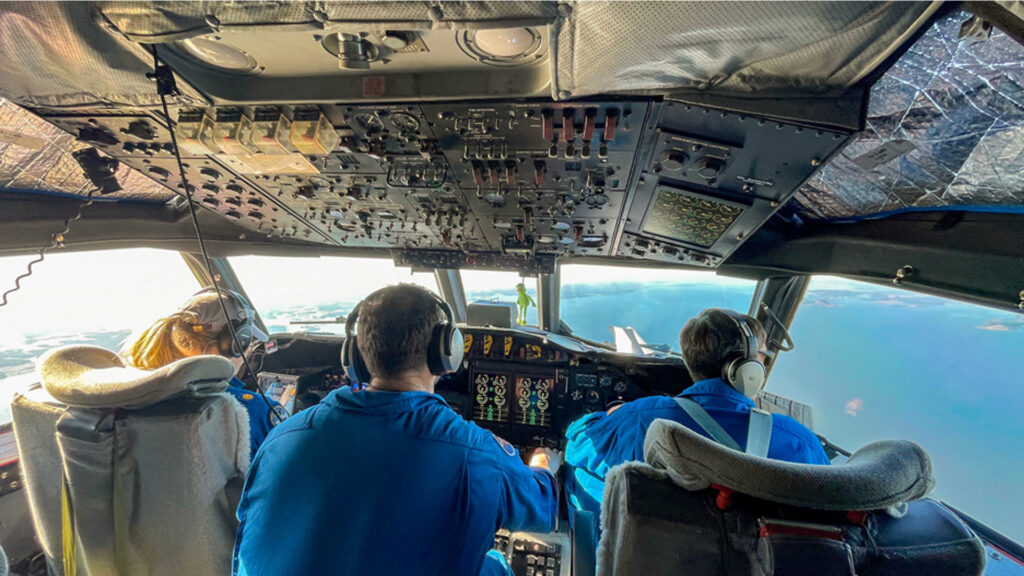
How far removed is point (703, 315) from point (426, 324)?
129 centimetres

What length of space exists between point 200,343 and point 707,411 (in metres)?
2.15

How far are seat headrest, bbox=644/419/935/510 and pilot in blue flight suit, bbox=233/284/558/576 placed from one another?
0.52m

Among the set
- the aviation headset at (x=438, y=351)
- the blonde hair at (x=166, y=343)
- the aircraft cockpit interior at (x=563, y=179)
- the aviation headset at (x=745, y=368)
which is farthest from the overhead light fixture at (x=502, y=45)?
the blonde hair at (x=166, y=343)

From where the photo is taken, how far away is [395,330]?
110 centimetres

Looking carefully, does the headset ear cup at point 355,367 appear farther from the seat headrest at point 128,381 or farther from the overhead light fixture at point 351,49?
the overhead light fixture at point 351,49

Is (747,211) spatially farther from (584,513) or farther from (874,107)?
(584,513)

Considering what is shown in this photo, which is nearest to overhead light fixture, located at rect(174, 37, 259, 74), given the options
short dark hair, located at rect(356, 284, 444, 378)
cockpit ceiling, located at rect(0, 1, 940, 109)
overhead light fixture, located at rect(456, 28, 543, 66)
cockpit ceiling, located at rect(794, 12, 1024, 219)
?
cockpit ceiling, located at rect(0, 1, 940, 109)

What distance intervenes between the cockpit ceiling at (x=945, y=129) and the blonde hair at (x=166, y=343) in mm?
2597

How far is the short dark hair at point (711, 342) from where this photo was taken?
1.52 metres

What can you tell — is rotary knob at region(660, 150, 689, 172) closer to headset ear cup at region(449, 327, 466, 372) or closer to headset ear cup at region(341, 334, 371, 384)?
headset ear cup at region(449, 327, 466, 372)

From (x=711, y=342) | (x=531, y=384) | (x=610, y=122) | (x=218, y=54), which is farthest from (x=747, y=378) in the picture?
(x=218, y=54)

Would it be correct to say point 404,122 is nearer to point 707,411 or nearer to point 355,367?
point 355,367

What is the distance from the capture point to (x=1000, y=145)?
109cm

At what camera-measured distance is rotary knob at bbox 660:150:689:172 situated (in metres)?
1.20
